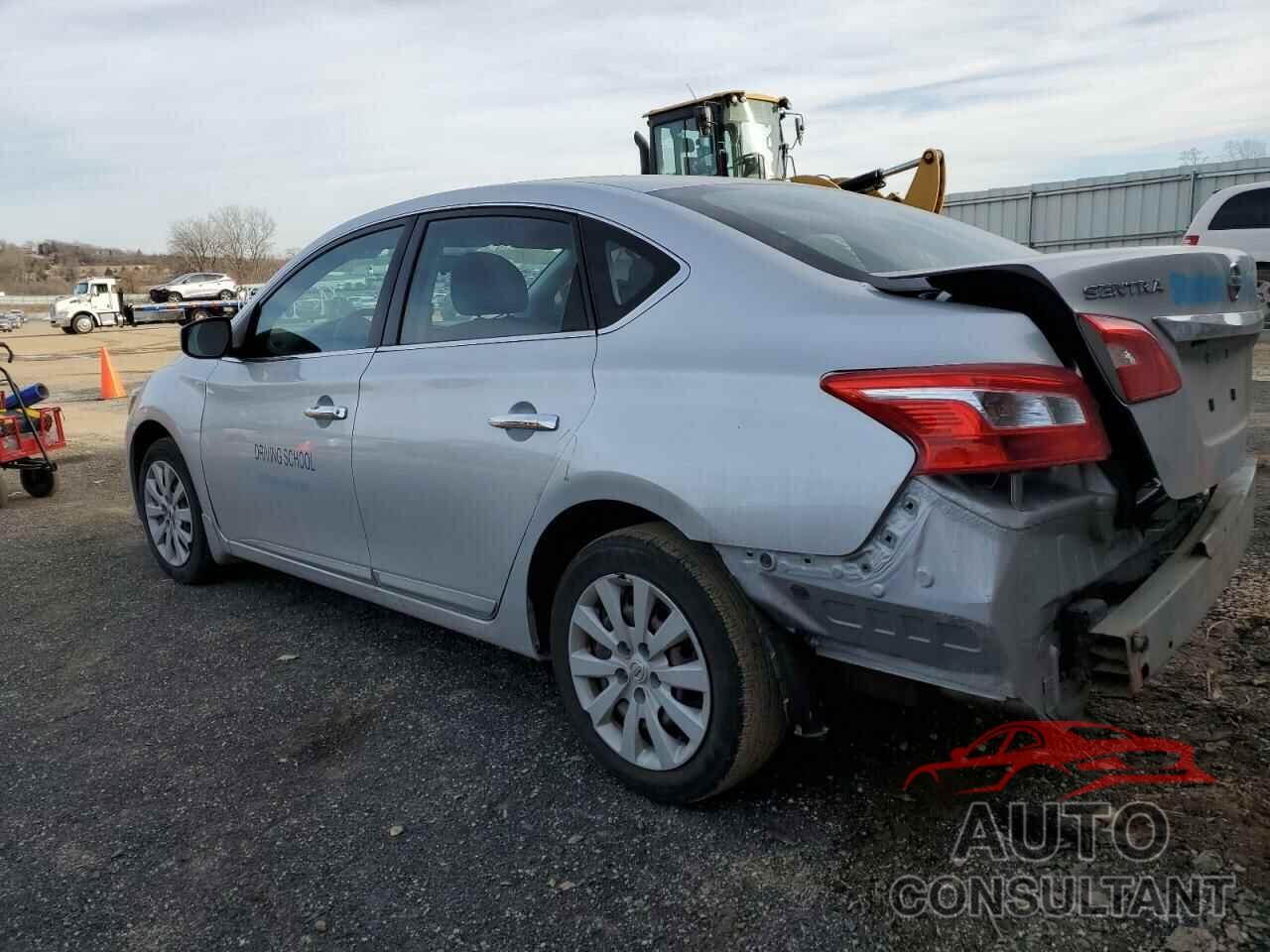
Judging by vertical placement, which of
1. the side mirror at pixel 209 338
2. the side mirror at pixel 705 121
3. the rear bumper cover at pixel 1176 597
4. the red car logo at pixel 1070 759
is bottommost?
the red car logo at pixel 1070 759

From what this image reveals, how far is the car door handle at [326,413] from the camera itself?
346 cm

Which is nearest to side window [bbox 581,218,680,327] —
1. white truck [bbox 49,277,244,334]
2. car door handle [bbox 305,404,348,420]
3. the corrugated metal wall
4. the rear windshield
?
the rear windshield

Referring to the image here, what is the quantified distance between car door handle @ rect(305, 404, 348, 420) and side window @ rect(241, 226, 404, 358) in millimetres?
224

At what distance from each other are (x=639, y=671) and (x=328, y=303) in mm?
2006

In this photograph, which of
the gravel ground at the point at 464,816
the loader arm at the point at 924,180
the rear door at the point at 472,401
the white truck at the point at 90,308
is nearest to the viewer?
the gravel ground at the point at 464,816

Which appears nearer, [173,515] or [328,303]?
[328,303]

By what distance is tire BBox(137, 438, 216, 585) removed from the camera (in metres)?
4.53

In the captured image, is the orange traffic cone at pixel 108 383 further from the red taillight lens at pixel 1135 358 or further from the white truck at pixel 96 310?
the white truck at pixel 96 310

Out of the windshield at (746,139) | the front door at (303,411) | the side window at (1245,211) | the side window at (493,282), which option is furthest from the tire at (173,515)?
the side window at (1245,211)

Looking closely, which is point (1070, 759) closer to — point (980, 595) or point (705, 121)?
point (980, 595)

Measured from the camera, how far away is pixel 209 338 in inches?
161

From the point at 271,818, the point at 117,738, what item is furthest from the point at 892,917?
the point at 117,738

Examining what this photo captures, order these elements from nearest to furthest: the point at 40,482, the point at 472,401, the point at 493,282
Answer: the point at 472,401 → the point at 493,282 → the point at 40,482

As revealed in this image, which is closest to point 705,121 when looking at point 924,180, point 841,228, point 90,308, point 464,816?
point 924,180
